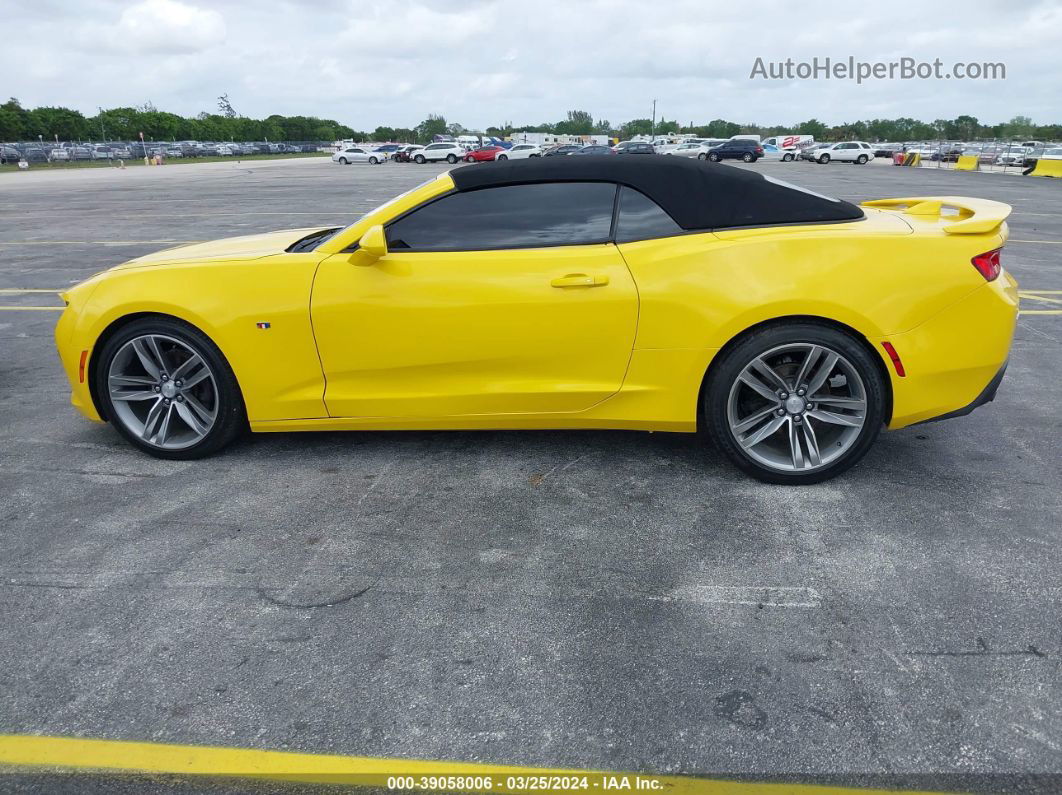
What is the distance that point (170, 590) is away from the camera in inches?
115

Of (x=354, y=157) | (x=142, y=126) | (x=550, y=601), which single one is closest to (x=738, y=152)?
(x=354, y=157)

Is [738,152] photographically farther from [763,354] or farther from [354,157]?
[763,354]

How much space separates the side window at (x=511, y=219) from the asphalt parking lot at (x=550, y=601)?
1125 mm

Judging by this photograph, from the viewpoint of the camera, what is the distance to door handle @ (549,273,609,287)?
359cm

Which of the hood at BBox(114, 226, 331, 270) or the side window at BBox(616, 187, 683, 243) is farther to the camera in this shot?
the hood at BBox(114, 226, 331, 270)

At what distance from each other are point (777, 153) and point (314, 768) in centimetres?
7077

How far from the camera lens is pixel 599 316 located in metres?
3.60

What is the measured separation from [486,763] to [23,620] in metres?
1.81

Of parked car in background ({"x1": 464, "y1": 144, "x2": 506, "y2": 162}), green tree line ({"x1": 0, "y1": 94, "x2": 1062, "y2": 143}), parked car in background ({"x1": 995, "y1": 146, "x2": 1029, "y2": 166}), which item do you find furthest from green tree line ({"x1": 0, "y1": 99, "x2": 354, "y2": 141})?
parked car in background ({"x1": 995, "y1": 146, "x2": 1029, "y2": 166})

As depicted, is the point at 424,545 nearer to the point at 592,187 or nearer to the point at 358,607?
the point at 358,607

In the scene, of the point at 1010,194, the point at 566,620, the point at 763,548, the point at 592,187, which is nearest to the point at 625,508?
the point at 763,548

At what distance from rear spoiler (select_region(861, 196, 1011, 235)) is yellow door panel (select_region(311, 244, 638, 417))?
1.54 metres

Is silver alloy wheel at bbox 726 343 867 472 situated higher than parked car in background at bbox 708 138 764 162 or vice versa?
parked car in background at bbox 708 138 764 162

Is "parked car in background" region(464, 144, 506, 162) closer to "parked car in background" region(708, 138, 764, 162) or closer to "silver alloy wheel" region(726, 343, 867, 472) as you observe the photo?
"parked car in background" region(708, 138, 764, 162)
